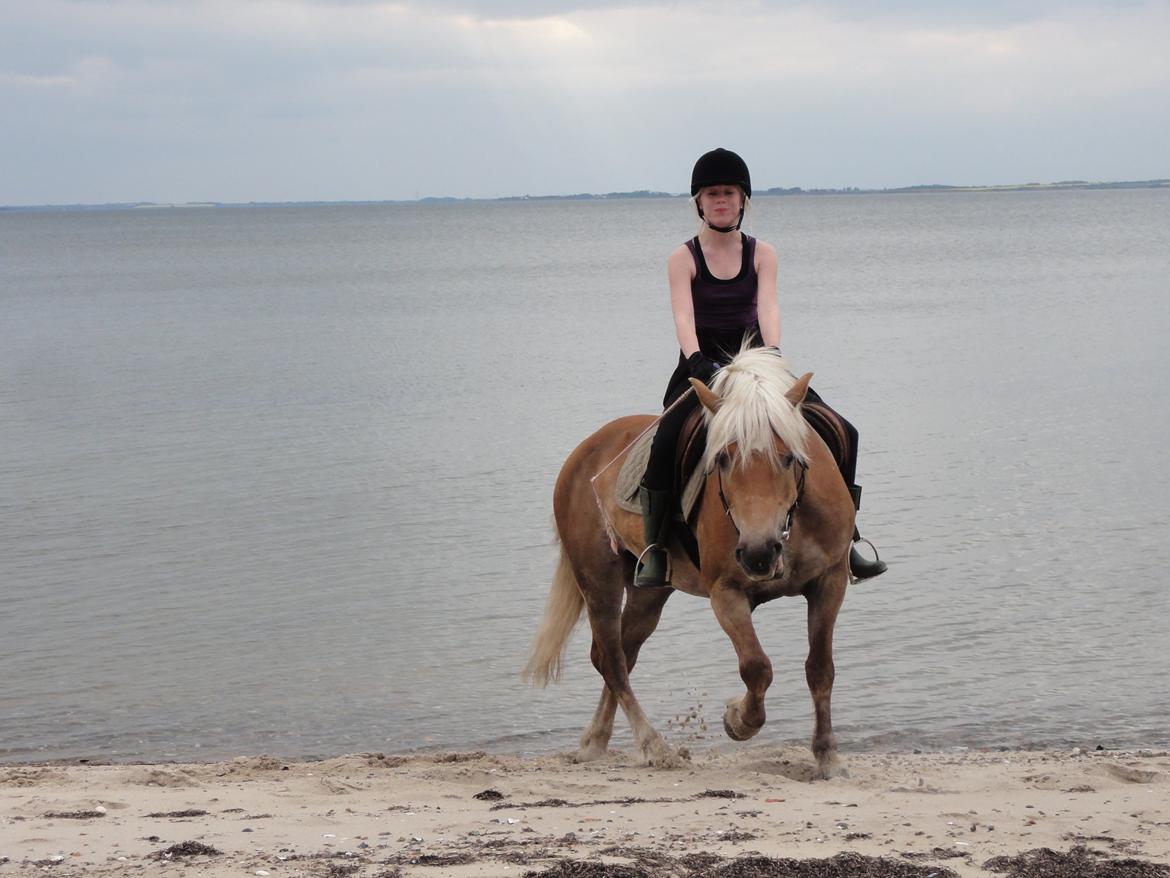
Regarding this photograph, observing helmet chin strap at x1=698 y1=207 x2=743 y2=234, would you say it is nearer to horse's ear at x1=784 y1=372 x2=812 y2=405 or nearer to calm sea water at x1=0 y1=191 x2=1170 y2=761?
horse's ear at x1=784 y1=372 x2=812 y2=405

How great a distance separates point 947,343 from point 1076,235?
259ft

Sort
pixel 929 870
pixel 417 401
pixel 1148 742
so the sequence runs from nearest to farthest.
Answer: pixel 929 870 < pixel 1148 742 < pixel 417 401

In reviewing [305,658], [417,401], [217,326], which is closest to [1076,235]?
[217,326]

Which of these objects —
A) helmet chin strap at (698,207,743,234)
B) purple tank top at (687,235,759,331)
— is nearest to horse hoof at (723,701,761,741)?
purple tank top at (687,235,759,331)

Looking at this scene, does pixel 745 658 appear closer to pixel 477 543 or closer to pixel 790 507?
pixel 790 507

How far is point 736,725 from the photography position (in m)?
6.84

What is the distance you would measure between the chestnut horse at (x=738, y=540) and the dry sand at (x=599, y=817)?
16.1 inches

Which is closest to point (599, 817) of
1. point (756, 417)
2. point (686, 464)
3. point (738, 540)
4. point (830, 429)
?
point (738, 540)

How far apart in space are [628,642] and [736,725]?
57.3 inches

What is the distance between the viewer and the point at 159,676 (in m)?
10.8

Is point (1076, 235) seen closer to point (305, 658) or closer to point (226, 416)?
point (226, 416)

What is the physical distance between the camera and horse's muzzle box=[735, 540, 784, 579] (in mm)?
5980

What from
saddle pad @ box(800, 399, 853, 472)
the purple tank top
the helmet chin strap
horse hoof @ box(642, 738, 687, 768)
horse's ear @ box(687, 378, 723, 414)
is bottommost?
horse hoof @ box(642, 738, 687, 768)

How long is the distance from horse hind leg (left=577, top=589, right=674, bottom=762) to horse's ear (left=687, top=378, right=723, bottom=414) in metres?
1.95
